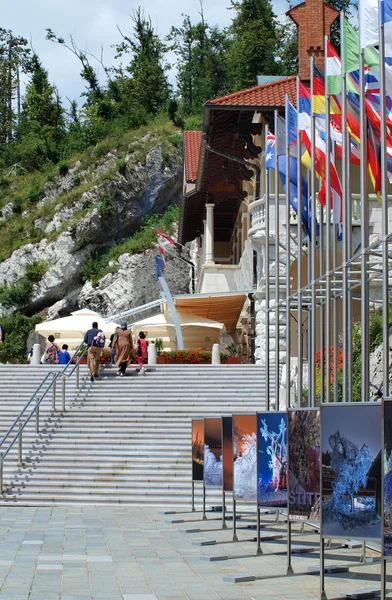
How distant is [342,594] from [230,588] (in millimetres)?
1210

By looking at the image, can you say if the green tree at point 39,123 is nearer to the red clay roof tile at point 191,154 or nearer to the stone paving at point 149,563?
the red clay roof tile at point 191,154

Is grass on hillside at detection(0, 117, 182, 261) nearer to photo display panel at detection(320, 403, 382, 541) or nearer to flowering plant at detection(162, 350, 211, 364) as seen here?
flowering plant at detection(162, 350, 211, 364)

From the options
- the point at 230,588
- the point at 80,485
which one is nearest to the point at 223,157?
the point at 80,485

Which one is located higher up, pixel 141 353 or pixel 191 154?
pixel 191 154

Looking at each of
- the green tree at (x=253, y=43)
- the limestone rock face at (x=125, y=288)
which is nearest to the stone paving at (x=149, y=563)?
the limestone rock face at (x=125, y=288)

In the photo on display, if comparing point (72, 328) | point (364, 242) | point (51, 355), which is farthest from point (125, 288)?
point (364, 242)

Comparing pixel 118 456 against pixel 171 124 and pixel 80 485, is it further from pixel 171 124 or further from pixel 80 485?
pixel 171 124

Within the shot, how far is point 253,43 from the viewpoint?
79812mm

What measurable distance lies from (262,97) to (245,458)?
21.2 meters

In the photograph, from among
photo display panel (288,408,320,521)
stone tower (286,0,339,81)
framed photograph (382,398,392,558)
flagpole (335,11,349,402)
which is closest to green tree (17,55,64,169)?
stone tower (286,0,339,81)

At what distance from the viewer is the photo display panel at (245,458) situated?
13.8 m

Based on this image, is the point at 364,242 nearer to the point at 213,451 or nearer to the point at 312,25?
the point at 213,451

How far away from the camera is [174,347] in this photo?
39719mm

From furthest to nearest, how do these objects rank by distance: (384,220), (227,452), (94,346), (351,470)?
1. (94,346)
2. (227,452)
3. (384,220)
4. (351,470)
